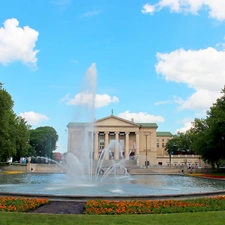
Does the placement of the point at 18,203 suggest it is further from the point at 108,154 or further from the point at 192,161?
the point at 192,161

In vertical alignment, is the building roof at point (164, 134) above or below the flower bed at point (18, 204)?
above

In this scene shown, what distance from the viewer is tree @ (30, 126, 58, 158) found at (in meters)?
111

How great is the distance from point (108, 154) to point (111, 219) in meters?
94.0

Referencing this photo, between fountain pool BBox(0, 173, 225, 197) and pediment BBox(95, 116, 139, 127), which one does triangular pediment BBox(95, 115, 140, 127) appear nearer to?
pediment BBox(95, 116, 139, 127)

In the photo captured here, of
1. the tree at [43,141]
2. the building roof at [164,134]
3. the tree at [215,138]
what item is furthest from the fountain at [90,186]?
the building roof at [164,134]

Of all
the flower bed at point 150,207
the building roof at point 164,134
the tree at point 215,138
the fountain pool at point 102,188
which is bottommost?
the fountain pool at point 102,188

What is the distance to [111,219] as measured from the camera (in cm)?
941

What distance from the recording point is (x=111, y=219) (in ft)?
30.9

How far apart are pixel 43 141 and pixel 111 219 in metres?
106

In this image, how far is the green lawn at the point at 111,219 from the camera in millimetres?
8852

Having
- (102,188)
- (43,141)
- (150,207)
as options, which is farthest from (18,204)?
(43,141)

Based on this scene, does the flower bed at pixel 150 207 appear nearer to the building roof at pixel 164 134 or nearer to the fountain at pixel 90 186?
the fountain at pixel 90 186

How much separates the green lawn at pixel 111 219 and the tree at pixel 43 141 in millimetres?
102837

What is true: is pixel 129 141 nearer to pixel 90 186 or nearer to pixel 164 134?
pixel 164 134
